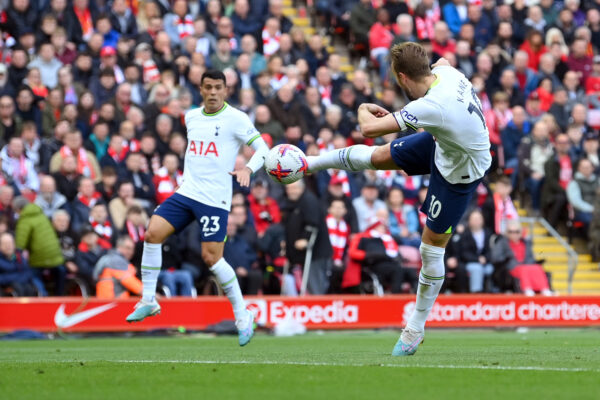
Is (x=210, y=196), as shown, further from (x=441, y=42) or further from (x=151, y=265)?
(x=441, y=42)

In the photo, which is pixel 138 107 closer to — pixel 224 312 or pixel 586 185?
pixel 224 312

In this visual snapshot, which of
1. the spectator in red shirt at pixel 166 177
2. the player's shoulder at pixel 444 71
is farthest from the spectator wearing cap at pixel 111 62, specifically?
the player's shoulder at pixel 444 71

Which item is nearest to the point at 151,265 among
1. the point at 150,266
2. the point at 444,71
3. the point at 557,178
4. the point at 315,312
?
the point at 150,266

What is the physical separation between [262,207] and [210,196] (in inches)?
267

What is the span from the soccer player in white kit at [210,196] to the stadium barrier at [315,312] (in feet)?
14.2

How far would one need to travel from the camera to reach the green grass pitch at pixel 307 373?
6887mm

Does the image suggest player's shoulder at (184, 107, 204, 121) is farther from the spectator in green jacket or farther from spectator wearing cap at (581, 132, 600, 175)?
spectator wearing cap at (581, 132, 600, 175)

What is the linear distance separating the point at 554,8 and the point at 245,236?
37.5 ft

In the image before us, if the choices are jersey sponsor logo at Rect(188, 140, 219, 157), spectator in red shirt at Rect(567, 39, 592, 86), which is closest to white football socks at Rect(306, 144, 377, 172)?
jersey sponsor logo at Rect(188, 140, 219, 157)

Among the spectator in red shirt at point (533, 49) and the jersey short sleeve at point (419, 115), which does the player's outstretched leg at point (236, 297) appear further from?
the spectator in red shirt at point (533, 49)

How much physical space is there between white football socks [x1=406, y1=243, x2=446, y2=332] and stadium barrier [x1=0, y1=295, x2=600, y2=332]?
7.05m

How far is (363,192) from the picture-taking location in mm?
19219

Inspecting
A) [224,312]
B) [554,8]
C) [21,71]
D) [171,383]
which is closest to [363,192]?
[224,312]

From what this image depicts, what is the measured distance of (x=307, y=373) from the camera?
796 cm
